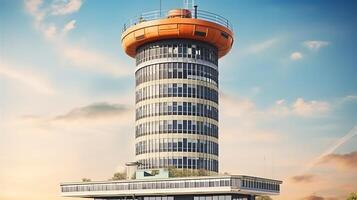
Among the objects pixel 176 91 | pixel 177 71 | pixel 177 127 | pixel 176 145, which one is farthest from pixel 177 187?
pixel 177 71

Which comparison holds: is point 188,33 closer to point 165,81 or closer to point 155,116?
point 165,81

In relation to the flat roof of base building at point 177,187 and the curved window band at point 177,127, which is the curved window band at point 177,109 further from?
the flat roof of base building at point 177,187

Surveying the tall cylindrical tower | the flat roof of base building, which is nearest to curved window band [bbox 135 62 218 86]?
the tall cylindrical tower

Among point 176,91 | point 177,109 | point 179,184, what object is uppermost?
point 176,91

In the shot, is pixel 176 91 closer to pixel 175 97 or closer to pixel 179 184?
pixel 175 97

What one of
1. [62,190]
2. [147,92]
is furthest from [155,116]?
[62,190]

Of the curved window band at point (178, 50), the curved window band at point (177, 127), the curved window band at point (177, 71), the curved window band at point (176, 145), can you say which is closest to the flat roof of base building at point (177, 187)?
the curved window band at point (176, 145)
